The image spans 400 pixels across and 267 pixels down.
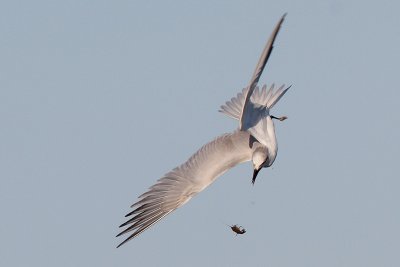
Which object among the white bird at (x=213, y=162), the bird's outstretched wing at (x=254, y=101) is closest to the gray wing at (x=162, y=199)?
the white bird at (x=213, y=162)

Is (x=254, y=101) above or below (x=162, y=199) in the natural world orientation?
above

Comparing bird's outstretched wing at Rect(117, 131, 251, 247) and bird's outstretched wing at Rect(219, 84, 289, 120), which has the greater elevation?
bird's outstretched wing at Rect(219, 84, 289, 120)

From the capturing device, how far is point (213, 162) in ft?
63.6

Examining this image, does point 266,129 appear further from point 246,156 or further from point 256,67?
point 256,67

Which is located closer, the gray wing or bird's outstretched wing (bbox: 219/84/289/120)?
the gray wing

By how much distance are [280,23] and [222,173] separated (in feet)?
16.6

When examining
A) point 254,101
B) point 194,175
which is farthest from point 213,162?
point 254,101

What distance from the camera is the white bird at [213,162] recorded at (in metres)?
19.1

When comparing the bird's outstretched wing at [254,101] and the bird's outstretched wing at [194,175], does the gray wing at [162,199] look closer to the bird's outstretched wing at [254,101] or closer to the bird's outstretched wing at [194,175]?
the bird's outstretched wing at [194,175]

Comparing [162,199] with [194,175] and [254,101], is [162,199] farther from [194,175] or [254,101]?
[254,101]

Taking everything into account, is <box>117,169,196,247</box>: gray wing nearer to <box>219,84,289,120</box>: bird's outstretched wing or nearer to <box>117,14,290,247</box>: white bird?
<box>117,14,290,247</box>: white bird

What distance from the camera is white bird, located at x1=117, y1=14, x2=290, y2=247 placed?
1909 centimetres

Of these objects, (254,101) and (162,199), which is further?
(254,101)

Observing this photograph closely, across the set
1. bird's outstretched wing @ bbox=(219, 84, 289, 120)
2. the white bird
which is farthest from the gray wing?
bird's outstretched wing @ bbox=(219, 84, 289, 120)
